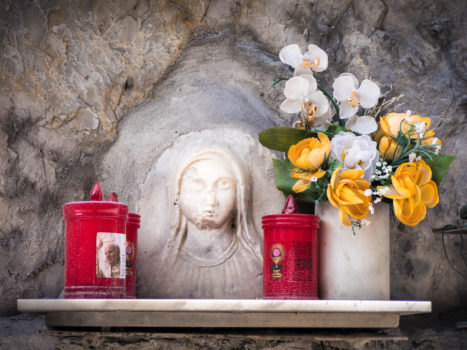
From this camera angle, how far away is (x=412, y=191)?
1359 mm

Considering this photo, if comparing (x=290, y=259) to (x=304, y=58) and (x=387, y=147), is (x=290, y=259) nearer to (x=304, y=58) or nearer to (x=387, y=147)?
(x=387, y=147)

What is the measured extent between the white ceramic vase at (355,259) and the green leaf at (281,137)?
15 cm

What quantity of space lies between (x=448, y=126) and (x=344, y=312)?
55 centimetres

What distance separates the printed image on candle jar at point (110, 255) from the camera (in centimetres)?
136

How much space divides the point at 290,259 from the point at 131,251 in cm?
32

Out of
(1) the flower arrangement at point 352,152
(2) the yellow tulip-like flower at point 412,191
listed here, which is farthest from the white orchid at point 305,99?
(2) the yellow tulip-like flower at point 412,191

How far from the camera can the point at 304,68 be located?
4.93 feet

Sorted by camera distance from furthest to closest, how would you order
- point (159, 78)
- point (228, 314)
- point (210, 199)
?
point (159, 78), point (210, 199), point (228, 314)

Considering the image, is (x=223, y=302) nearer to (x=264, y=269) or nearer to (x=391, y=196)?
(x=264, y=269)

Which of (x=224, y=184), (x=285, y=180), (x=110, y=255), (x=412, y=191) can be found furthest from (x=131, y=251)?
(x=412, y=191)

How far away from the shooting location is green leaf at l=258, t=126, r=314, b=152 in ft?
4.91

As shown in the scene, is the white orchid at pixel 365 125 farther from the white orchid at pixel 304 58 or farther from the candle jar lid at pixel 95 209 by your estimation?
the candle jar lid at pixel 95 209

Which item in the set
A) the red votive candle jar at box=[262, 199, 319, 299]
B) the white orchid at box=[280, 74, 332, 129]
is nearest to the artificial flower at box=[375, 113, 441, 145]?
the white orchid at box=[280, 74, 332, 129]

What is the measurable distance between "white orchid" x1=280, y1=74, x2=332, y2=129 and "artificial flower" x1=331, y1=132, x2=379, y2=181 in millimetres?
85
